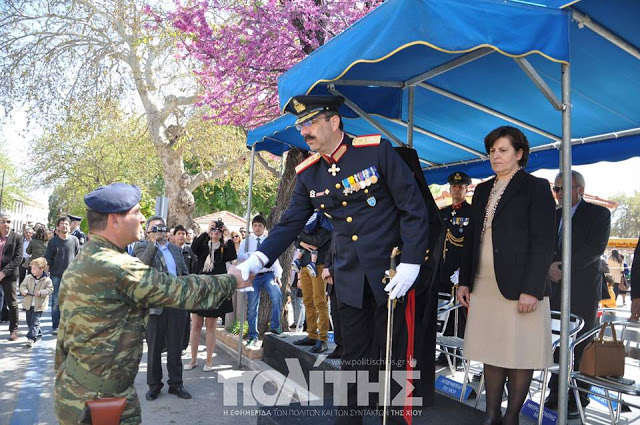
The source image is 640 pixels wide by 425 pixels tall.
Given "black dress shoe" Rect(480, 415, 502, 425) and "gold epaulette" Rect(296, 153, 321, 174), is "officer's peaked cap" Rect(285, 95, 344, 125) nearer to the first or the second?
"gold epaulette" Rect(296, 153, 321, 174)

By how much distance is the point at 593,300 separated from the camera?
4590 millimetres

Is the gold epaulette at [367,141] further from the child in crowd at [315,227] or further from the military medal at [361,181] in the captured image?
the child in crowd at [315,227]

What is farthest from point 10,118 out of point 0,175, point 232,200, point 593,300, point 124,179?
point 0,175

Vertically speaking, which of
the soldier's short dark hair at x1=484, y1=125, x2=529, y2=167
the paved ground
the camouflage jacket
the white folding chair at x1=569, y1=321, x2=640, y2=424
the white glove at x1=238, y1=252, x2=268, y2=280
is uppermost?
the soldier's short dark hair at x1=484, y1=125, x2=529, y2=167

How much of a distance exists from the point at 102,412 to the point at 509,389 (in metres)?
2.34

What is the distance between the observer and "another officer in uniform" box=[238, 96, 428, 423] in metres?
2.82

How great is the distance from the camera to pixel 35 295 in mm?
8336

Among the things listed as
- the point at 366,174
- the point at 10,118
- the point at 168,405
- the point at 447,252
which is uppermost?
the point at 10,118

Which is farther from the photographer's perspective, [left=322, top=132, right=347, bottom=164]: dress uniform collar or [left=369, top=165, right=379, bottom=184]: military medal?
[left=322, top=132, right=347, bottom=164]: dress uniform collar

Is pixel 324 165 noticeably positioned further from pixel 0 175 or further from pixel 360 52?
pixel 0 175

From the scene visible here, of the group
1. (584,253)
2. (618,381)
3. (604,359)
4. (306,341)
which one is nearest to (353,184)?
(604,359)

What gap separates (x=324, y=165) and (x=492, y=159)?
3.65 feet

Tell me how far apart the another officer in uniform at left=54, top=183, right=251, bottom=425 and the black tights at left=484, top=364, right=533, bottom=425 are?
186cm

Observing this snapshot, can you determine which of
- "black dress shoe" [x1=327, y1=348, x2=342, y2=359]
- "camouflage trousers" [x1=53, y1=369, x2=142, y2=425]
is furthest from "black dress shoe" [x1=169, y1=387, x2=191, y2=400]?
"camouflage trousers" [x1=53, y1=369, x2=142, y2=425]
